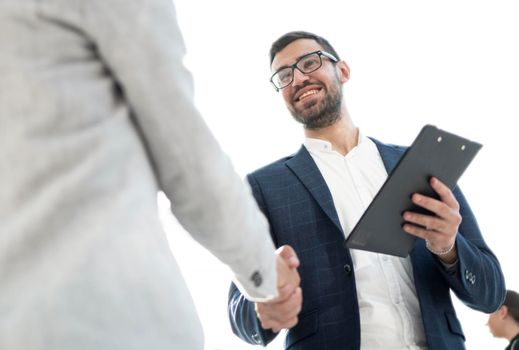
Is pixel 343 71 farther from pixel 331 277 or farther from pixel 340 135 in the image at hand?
pixel 331 277

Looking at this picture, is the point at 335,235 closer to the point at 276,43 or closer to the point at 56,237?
the point at 276,43

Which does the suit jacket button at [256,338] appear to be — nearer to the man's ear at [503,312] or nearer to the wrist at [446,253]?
the wrist at [446,253]

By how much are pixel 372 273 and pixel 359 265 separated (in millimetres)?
47

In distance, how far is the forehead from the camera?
7.98 ft

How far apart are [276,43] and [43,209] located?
1.90 m

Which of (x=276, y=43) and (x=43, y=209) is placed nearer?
(x=43, y=209)

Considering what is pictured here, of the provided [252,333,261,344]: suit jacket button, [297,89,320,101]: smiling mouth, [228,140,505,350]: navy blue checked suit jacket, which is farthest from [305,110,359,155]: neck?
[252,333,261,344]: suit jacket button

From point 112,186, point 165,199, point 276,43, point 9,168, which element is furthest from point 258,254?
point 276,43

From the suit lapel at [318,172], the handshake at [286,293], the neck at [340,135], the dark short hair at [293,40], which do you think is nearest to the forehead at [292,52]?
the dark short hair at [293,40]

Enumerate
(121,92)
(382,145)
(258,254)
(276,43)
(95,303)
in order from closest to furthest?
1. (95,303)
2. (121,92)
3. (258,254)
4. (382,145)
5. (276,43)

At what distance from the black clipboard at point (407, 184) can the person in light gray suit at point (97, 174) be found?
2.49ft

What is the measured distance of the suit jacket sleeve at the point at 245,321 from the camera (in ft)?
5.77

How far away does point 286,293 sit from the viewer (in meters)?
1.23

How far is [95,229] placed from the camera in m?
0.73
